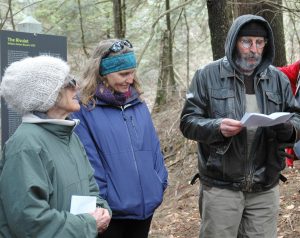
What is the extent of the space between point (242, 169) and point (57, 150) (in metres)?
1.56

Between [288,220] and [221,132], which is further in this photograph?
[288,220]

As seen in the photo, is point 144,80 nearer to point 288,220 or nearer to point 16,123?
point 288,220

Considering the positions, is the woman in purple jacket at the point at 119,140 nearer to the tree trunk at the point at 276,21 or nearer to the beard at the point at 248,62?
the beard at the point at 248,62

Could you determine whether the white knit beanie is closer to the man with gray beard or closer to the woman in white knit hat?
the woman in white knit hat

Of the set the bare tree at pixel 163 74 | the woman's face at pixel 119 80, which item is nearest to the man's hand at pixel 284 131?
the woman's face at pixel 119 80

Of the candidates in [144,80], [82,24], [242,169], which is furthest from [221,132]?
[144,80]

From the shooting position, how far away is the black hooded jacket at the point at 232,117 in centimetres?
337

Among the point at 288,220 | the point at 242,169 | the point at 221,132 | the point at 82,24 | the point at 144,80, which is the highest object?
the point at 82,24

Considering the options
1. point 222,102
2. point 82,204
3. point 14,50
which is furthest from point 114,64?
point 82,204

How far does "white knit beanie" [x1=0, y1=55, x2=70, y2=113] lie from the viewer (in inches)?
94.1

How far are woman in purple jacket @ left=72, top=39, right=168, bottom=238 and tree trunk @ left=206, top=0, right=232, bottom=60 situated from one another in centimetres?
314

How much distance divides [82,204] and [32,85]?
72 centimetres

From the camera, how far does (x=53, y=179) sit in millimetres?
2338

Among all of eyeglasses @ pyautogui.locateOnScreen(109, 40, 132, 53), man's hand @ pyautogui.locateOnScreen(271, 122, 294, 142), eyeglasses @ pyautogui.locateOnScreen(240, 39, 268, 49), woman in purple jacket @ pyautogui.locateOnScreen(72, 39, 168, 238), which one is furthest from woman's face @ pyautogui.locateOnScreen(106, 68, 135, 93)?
man's hand @ pyautogui.locateOnScreen(271, 122, 294, 142)
